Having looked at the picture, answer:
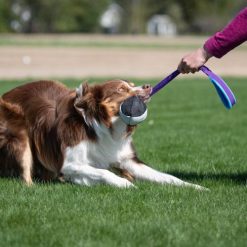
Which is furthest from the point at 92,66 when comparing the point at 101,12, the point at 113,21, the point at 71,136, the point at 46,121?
the point at 113,21

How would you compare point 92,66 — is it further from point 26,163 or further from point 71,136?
point 71,136

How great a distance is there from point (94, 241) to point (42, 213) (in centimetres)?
110

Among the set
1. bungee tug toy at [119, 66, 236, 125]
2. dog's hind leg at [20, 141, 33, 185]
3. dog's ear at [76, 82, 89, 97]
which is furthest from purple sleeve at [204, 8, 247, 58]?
dog's hind leg at [20, 141, 33, 185]

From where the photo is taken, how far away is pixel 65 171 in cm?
757

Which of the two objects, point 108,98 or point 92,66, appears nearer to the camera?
point 108,98

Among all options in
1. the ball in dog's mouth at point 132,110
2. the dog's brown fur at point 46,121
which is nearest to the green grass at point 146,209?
the dog's brown fur at point 46,121

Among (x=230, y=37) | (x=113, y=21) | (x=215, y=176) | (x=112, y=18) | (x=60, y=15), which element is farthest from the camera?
(x=112, y=18)

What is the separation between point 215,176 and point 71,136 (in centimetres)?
198

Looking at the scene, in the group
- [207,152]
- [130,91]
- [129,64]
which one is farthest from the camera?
[129,64]

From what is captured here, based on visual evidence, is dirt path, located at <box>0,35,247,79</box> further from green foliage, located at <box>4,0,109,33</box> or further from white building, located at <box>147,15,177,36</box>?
white building, located at <box>147,15,177,36</box>

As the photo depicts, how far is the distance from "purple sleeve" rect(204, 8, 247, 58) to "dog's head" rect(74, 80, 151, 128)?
848mm

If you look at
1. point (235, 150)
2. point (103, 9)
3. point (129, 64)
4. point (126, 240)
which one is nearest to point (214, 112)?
point (235, 150)

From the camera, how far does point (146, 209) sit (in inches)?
248

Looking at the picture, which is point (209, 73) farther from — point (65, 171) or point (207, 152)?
point (207, 152)
